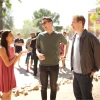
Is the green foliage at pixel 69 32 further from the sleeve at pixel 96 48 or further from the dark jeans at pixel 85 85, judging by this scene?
the dark jeans at pixel 85 85

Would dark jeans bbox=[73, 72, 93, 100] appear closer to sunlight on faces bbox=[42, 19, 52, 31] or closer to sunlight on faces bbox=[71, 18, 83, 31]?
sunlight on faces bbox=[71, 18, 83, 31]

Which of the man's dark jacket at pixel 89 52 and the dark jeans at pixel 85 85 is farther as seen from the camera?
the dark jeans at pixel 85 85

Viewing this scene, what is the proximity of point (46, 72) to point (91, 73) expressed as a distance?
3.71ft

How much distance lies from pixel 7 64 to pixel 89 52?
1.35 m

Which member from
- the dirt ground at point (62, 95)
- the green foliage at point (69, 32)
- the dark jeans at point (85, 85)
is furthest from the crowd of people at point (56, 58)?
the dirt ground at point (62, 95)

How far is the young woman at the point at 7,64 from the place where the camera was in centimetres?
359

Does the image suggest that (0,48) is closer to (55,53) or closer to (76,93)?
(55,53)

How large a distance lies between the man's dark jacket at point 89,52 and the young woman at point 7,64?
116cm

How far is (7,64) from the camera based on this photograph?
11.7ft

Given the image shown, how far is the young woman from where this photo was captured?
3.59m

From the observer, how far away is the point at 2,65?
369 cm

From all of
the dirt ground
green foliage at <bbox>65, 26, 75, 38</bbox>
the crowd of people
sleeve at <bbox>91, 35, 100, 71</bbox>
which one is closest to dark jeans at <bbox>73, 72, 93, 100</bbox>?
the crowd of people

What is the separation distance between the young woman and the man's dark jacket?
1.16 m

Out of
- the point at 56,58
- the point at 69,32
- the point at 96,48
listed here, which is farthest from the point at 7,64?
the point at 69,32
